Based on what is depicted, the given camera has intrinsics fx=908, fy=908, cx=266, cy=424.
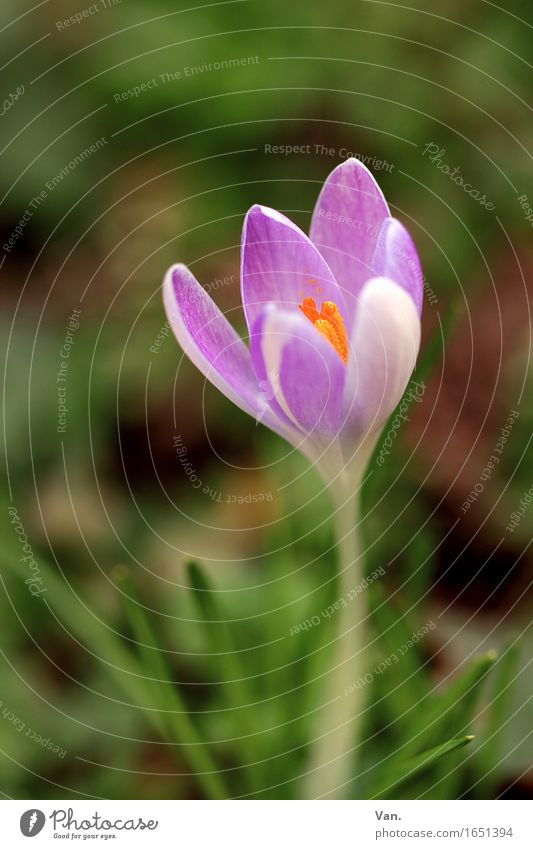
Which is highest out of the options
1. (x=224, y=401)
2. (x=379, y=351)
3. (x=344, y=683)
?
(x=224, y=401)

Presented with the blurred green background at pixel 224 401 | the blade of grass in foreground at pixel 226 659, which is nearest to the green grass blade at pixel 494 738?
the blurred green background at pixel 224 401

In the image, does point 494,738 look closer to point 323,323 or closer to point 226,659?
point 226,659

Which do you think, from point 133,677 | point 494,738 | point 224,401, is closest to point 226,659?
point 133,677

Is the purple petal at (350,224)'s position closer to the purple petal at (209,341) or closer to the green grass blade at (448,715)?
the purple petal at (209,341)

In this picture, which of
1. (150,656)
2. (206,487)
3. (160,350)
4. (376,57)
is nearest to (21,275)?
(160,350)

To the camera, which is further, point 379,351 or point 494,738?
point 494,738

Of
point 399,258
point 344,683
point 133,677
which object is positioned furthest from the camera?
point 133,677
